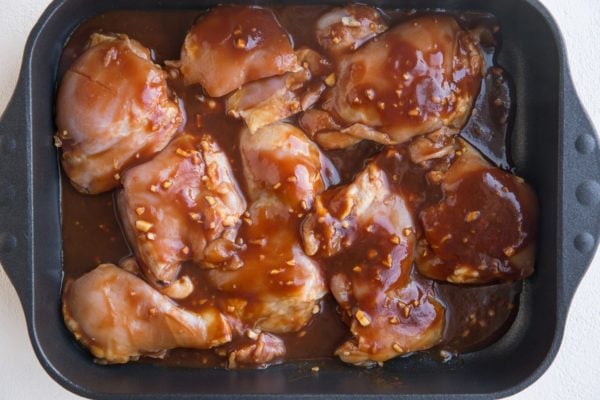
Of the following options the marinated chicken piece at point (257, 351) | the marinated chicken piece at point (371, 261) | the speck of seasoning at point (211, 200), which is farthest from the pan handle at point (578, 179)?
the speck of seasoning at point (211, 200)

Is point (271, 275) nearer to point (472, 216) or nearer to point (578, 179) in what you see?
point (472, 216)

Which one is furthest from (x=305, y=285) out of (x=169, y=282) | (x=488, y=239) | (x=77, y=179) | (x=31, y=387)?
(x=31, y=387)

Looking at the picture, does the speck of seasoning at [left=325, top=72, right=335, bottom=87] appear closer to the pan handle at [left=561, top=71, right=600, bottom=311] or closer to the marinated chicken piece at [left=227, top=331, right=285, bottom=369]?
the pan handle at [left=561, top=71, right=600, bottom=311]

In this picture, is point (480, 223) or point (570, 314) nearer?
point (480, 223)

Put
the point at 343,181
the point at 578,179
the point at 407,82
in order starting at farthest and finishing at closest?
1. the point at 343,181
2. the point at 407,82
3. the point at 578,179

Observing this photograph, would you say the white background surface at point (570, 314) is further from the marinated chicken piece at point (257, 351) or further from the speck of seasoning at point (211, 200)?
the speck of seasoning at point (211, 200)

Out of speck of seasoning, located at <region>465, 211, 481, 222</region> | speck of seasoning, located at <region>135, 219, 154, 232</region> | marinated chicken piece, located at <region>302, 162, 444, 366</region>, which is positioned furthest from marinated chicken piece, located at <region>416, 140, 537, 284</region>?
speck of seasoning, located at <region>135, 219, 154, 232</region>

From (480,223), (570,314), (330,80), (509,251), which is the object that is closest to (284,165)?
(330,80)
